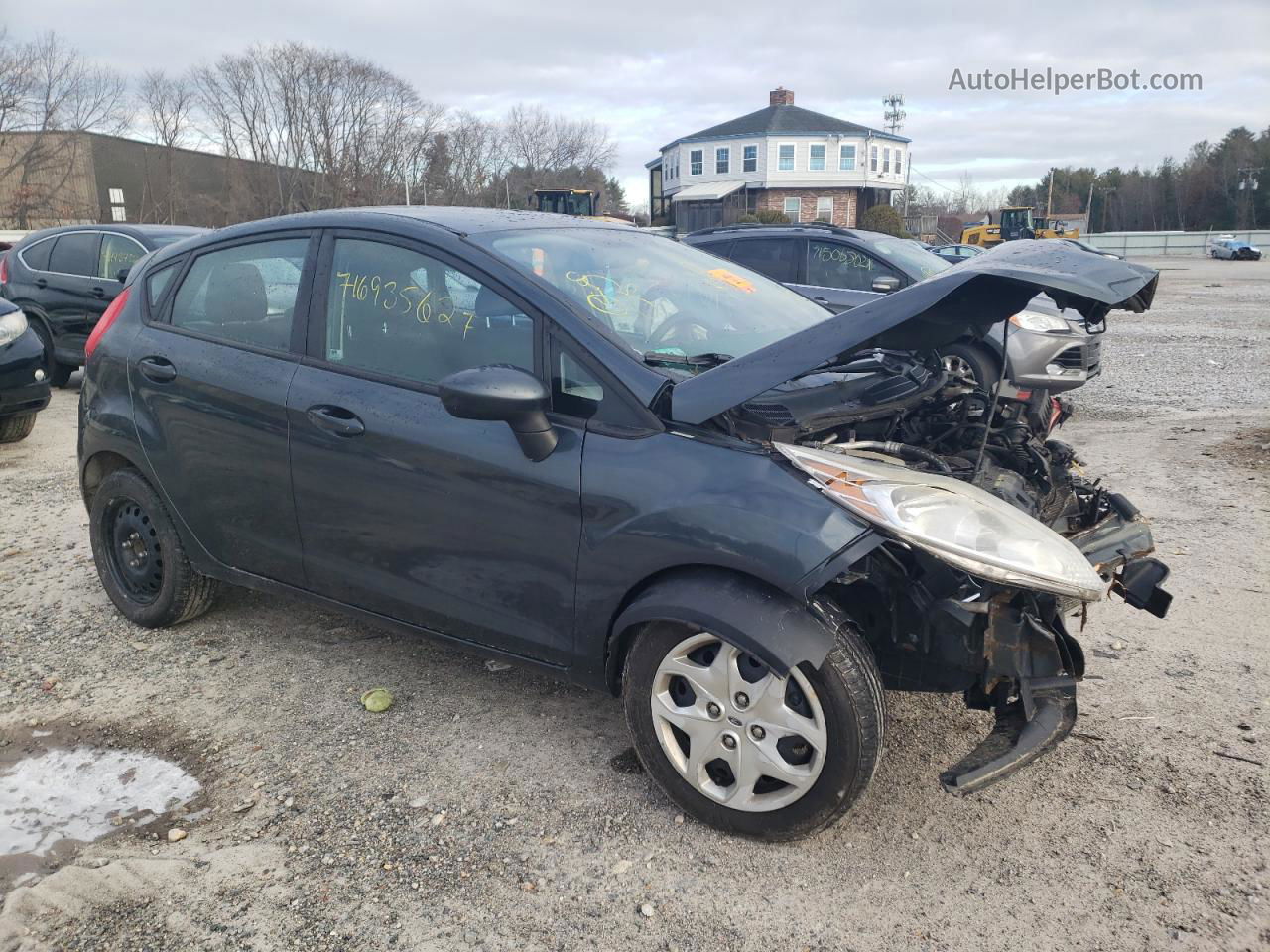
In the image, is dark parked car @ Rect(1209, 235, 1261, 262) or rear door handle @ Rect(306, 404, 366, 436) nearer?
rear door handle @ Rect(306, 404, 366, 436)

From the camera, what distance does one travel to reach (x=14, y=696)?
12.2ft

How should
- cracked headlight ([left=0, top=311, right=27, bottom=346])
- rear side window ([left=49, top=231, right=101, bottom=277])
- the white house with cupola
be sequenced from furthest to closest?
the white house with cupola, rear side window ([left=49, top=231, right=101, bottom=277]), cracked headlight ([left=0, top=311, right=27, bottom=346])

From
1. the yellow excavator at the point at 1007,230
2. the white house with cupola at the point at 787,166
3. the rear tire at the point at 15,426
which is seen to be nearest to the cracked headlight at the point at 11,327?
the rear tire at the point at 15,426

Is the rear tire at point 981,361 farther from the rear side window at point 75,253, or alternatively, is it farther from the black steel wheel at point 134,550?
the rear side window at point 75,253

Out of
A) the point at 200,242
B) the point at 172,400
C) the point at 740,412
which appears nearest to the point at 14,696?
the point at 172,400

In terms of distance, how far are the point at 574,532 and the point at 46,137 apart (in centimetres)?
5116

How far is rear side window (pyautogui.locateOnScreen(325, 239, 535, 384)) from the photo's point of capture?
3074 millimetres

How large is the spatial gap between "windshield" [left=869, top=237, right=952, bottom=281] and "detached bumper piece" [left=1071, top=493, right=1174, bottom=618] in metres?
6.62

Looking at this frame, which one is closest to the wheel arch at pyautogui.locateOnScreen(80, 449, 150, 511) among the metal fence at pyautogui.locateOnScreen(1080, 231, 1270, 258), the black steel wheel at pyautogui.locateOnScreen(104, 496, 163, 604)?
the black steel wheel at pyautogui.locateOnScreen(104, 496, 163, 604)

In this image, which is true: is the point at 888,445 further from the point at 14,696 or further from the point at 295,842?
the point at 14,696

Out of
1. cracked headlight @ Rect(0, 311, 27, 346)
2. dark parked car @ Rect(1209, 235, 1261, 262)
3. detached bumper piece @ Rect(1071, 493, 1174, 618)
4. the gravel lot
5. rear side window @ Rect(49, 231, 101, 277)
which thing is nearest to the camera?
the gravel lot

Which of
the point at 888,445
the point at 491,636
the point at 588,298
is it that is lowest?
the point at 491,636

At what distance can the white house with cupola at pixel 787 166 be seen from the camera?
5928 cm

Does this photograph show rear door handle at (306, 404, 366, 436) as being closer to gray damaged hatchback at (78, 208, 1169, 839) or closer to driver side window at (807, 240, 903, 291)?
gray damaged hatchback at (78, 208, 1169, 839)
